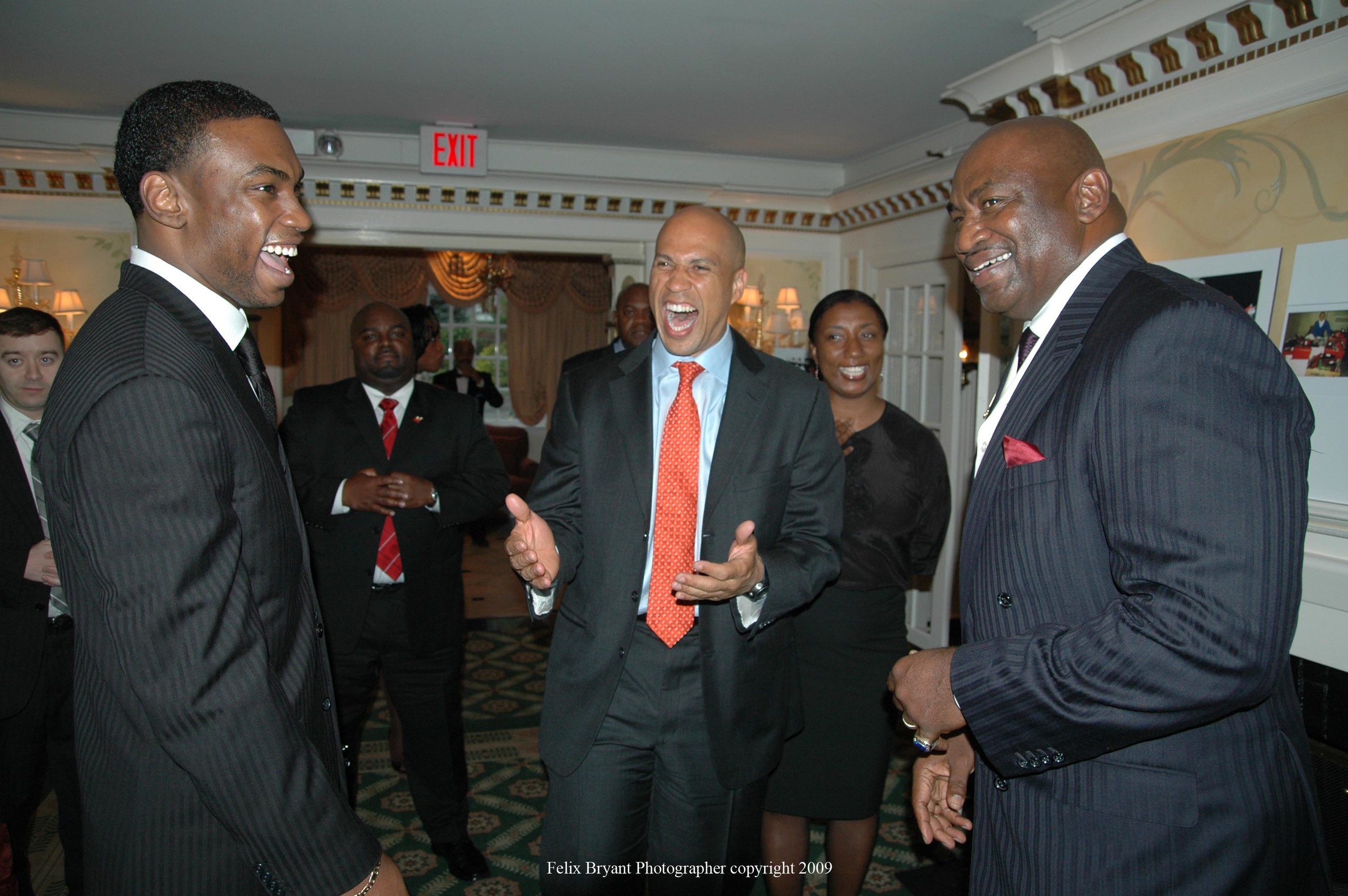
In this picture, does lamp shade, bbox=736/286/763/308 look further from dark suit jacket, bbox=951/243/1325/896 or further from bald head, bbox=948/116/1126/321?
dark suit jacket, bbox=951/243/1325/896

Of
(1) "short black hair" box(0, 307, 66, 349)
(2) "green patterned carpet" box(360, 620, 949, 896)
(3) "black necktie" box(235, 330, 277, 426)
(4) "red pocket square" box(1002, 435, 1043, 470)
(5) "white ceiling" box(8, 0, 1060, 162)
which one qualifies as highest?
(5) "white ceiling" box(8, 0, 1060, 162)

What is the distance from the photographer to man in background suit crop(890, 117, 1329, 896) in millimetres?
998

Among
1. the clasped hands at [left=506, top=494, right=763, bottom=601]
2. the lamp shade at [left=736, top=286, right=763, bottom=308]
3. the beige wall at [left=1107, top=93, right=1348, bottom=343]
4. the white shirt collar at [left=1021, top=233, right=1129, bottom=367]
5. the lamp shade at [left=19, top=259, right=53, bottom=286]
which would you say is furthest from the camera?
the lamp shade at [left=736, top=286, right=763, bottom=308]

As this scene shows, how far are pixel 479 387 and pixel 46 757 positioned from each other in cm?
778

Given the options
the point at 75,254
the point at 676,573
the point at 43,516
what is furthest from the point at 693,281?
the point at 75,254

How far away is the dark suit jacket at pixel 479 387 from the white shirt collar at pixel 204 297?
7.78 m

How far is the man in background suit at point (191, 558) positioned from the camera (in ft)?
3.46

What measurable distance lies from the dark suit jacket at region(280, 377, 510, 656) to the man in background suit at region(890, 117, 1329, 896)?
196 centimetres

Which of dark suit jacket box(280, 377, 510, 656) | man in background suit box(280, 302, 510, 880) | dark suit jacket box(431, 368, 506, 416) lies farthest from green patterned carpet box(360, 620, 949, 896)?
dark suit jacket box(431, 368, 506, 416)

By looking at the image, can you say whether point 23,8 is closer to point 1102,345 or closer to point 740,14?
point 740,14

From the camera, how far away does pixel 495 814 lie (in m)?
3.23

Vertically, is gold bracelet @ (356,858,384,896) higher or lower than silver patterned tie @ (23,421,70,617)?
lower

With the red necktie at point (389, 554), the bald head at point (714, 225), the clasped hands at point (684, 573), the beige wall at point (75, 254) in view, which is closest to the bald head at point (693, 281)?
the bald head at point (714, 225)

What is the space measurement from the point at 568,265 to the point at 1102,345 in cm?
1054
